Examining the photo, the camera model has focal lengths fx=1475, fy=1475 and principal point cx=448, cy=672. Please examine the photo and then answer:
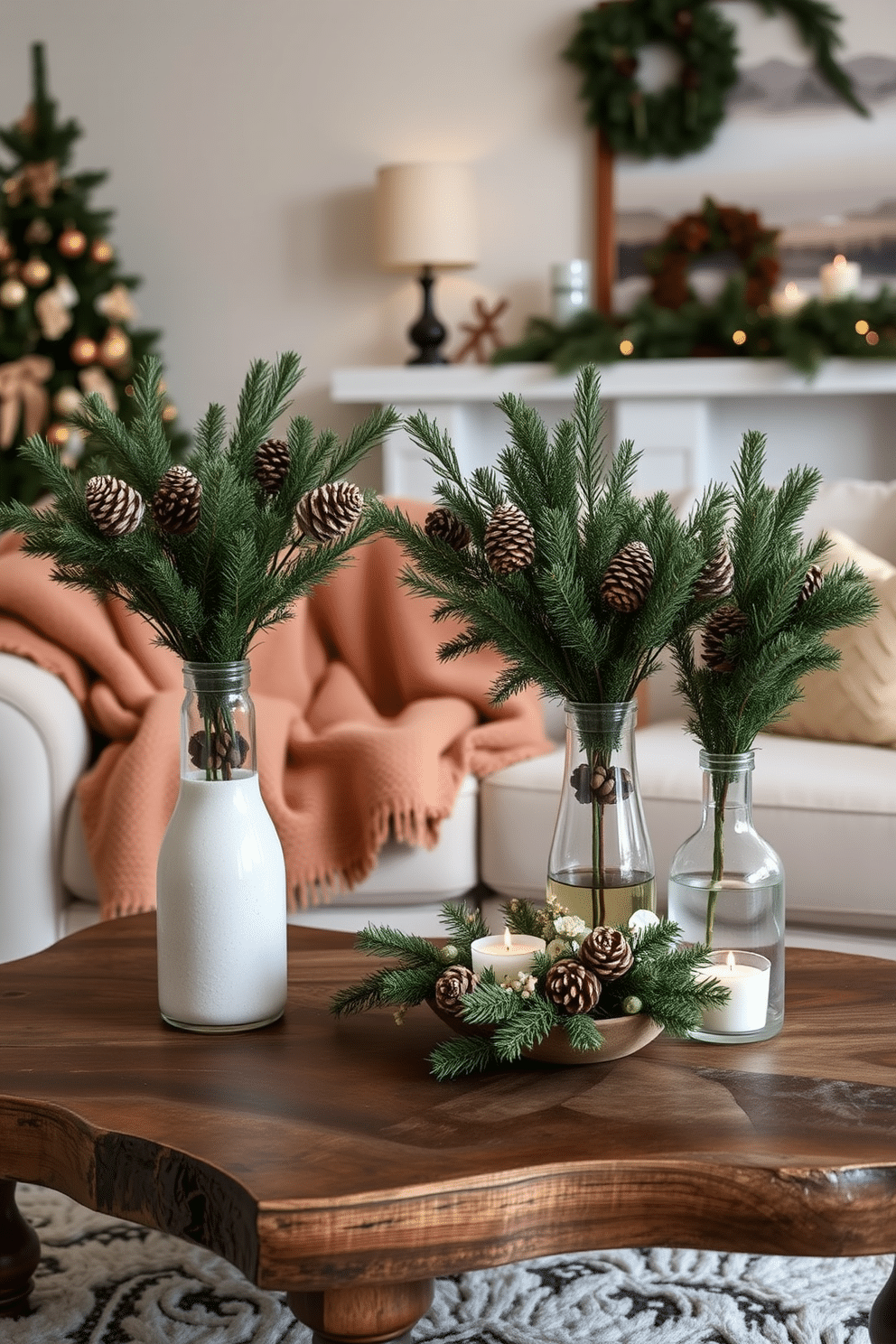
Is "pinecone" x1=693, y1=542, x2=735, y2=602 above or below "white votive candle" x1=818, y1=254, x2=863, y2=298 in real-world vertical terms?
below

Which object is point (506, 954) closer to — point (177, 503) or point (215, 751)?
point (215, 751)

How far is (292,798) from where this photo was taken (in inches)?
88.7

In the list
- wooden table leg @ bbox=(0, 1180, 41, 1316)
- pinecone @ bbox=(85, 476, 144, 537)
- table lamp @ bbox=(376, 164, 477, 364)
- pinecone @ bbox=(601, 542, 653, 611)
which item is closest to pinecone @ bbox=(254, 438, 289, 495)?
pinecone @ bbox=(85, 476, 144, 537)

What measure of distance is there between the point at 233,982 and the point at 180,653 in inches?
11.0

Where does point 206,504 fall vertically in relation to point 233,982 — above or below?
above

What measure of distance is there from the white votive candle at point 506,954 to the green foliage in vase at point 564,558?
0.21 metres

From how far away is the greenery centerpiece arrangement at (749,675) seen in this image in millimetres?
1172

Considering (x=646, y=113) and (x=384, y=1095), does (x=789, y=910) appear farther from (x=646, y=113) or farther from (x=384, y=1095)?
(x=646, y=113)

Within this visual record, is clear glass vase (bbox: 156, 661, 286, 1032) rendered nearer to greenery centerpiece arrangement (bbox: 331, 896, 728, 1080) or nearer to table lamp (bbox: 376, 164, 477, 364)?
greenery centerpiece arrangement (bbox: 331, 896, 728, 1080)

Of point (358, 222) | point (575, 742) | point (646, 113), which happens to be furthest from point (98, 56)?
point (575, 742)

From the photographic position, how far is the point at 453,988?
113 centimetres

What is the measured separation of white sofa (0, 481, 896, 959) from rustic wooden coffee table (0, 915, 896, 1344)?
33.9 inches

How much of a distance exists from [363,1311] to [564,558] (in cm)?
56

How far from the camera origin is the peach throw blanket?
2166 mm
